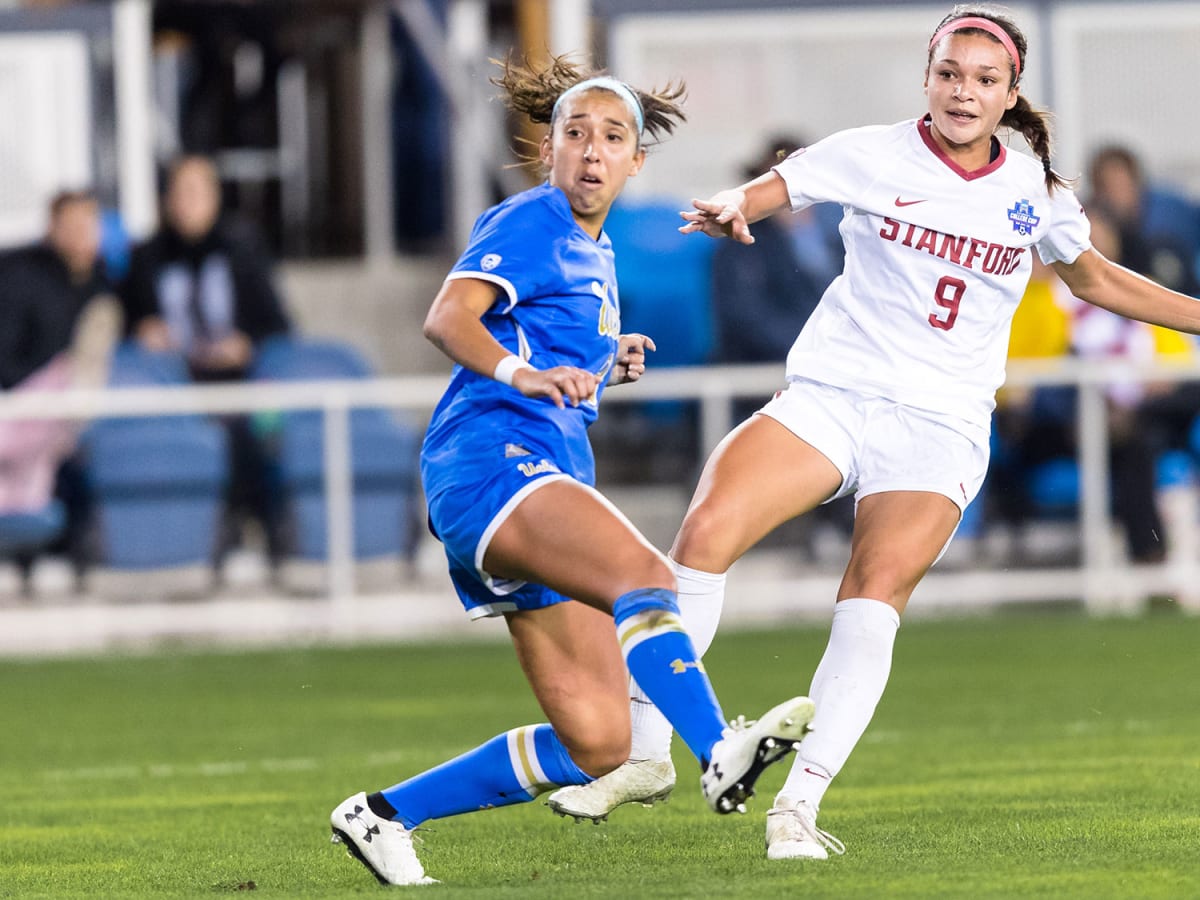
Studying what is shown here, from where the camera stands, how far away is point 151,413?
12.7 metres

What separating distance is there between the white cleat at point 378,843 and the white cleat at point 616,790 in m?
0.37

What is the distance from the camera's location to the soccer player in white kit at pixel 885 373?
5.88 m

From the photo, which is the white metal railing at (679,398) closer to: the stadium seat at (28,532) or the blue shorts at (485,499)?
the stadium seat at (28,532)

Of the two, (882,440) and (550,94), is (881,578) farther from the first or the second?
(550,94)

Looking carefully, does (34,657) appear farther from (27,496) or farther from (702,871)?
(702,871)

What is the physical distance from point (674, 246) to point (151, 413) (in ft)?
12.1

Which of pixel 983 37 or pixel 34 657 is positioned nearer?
pixel 983 37

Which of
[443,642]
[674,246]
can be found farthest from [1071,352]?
[443,642]

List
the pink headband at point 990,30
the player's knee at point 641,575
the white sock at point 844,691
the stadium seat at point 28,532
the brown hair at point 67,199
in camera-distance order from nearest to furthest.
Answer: the player's knee at point 641,575
the white sock at point 844,691
the pink headband at point 990,30
the stadium seat at point 28,532
the brown hair at point 67,199

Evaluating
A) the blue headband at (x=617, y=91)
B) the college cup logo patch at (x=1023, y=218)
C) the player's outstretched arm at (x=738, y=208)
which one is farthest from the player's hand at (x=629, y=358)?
the college cup logo patch at (x=1023, y=218)

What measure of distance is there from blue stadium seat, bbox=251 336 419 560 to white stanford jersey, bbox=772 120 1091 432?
663cm

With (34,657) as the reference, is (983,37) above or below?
above

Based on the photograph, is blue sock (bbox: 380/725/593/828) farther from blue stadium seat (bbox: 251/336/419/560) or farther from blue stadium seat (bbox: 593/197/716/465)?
blue stadium seat (bbox: 593/197/716/465)

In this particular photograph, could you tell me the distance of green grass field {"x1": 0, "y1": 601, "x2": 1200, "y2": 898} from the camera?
5688 mm
